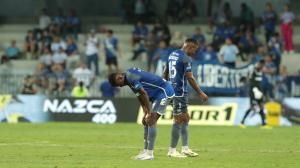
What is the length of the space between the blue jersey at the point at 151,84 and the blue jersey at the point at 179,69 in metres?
0.70

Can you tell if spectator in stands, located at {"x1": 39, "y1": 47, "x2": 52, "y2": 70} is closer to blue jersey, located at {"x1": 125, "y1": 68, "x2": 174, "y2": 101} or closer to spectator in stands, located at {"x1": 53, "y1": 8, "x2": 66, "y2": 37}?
spectator in stands, located at {"x1": 53, "y1": 8, "x2": 66, "y2": 37}

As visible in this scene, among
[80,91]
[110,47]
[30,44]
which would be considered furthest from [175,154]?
[30,44]

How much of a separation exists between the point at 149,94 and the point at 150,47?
68.0ft

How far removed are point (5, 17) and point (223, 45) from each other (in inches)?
507

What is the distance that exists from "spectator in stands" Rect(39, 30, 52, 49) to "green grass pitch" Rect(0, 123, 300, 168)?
10.4m

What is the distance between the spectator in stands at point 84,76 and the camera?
3603 cm

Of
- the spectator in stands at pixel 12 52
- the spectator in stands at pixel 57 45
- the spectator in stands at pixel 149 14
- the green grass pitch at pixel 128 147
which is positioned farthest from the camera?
the spectator in stands at pixel 149 14

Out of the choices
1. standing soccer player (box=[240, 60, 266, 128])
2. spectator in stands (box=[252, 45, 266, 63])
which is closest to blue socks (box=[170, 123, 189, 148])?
standing soccer player (box=[240, 60, 266, 128])

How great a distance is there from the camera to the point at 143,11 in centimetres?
4256

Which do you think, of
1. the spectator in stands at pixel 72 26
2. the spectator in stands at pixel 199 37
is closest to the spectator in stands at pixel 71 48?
the spectator in stands at pixel 72 26

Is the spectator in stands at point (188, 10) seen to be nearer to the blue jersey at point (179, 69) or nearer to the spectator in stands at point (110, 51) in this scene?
the spectator in stands at point (110, 51)

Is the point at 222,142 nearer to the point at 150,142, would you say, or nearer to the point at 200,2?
the point at 150,142

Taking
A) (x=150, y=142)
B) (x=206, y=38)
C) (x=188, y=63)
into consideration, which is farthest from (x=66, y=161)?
(x=206, y=38)

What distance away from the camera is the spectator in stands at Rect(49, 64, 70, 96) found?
35562mm
